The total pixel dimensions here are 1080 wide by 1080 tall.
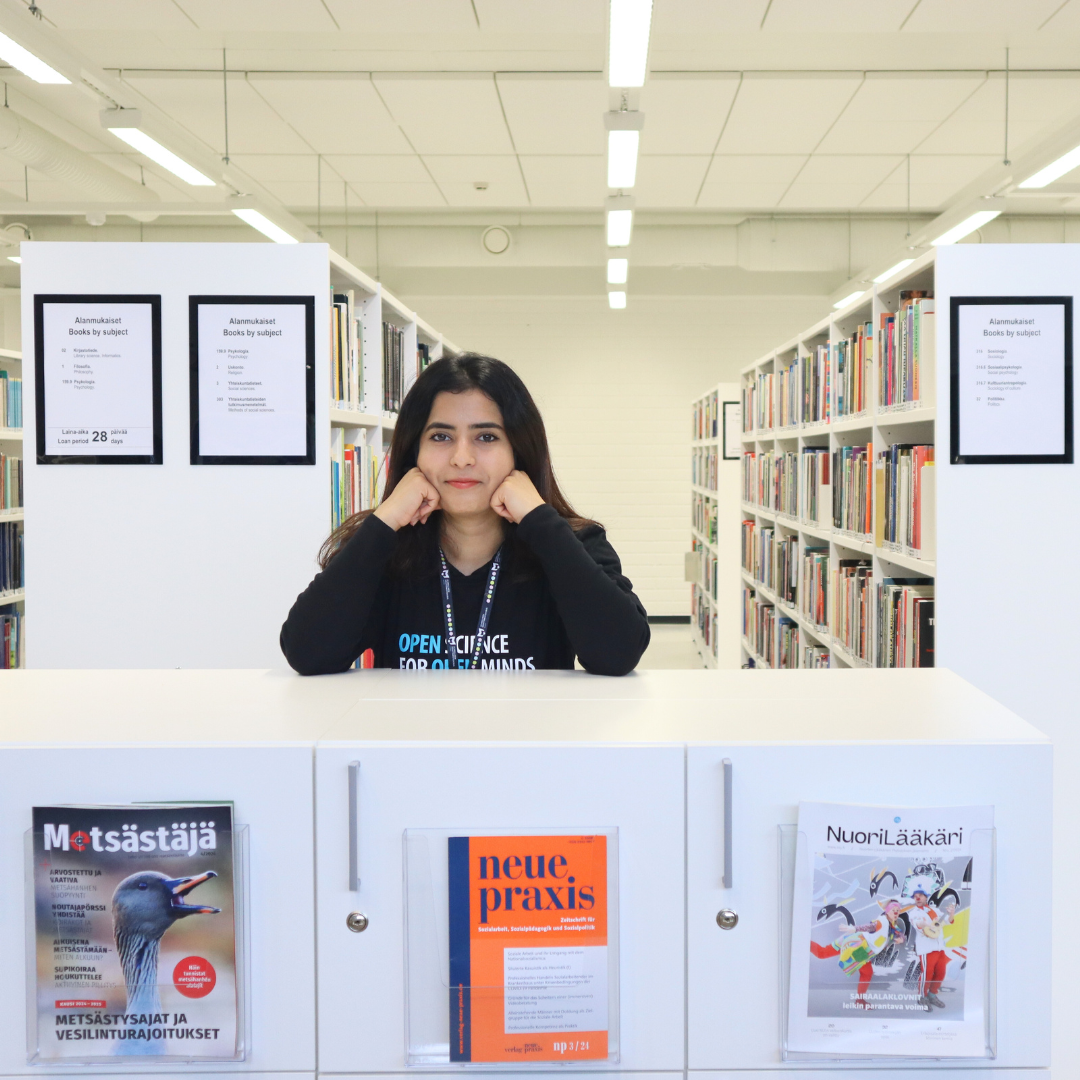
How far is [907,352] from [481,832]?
8.80 feet

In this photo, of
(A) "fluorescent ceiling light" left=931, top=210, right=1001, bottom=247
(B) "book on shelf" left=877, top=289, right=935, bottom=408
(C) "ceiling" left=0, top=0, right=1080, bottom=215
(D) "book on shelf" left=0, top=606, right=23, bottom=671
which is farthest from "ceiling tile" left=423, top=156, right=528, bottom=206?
(B) "book on shelf" left=877, top=289, right=935, bottom=408

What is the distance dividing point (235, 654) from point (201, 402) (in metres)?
0.70

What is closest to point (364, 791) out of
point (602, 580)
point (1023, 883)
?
point (1023, 883)

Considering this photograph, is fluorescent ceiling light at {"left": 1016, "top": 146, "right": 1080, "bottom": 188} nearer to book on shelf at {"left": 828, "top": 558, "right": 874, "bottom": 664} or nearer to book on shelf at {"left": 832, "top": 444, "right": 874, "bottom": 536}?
book on shelf at {"left": 832, "top": 444, "right": 874, "bottom": 536}

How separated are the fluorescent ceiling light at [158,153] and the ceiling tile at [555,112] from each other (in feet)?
5.42

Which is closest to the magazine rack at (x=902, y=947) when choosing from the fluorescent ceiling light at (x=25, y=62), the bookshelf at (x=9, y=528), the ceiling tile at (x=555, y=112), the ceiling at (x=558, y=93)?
the ceiling at (x=558, y=93)

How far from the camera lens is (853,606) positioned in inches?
152

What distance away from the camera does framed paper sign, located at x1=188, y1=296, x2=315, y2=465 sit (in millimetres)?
2812

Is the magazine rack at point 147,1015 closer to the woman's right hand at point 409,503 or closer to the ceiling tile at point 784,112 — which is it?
the woman's right hand at point 409,503

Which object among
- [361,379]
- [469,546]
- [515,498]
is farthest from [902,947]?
[361,379]

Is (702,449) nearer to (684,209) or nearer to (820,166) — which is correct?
(684,209)

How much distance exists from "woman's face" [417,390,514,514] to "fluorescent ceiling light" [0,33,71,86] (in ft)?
8.45

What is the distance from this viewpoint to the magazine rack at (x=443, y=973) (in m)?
0.87

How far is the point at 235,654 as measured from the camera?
2.87 metres
